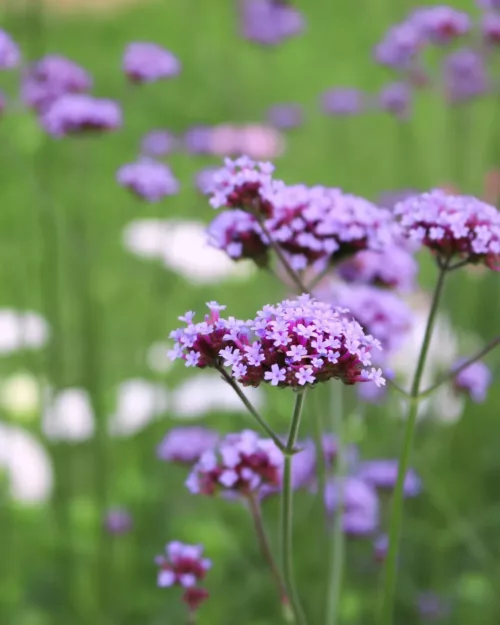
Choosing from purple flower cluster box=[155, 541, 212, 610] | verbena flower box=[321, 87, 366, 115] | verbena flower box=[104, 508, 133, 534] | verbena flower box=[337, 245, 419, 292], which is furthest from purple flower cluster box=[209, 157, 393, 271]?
verbena flower box=[321, 87, 366, 115]

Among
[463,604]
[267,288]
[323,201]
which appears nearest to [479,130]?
[267,288]

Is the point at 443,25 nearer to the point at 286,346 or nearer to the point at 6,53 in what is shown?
the point at 6,53

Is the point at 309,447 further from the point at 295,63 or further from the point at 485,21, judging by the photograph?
the point at 295,63

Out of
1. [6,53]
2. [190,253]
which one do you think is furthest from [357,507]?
[190,253]

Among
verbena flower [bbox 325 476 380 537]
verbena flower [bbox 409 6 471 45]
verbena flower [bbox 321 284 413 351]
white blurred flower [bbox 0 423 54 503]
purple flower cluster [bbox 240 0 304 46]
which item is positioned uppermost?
purple flower cluster [bbox 240 0 304 46]

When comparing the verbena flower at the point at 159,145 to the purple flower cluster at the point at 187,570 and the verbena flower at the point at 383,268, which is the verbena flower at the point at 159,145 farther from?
the purple flower cluster at the point at 187,570

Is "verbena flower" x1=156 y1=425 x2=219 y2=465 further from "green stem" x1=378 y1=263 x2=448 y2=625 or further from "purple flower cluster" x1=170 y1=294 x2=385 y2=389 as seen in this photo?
"purple flower cluster" x1=170 y1=294 x2=385 y2=389
